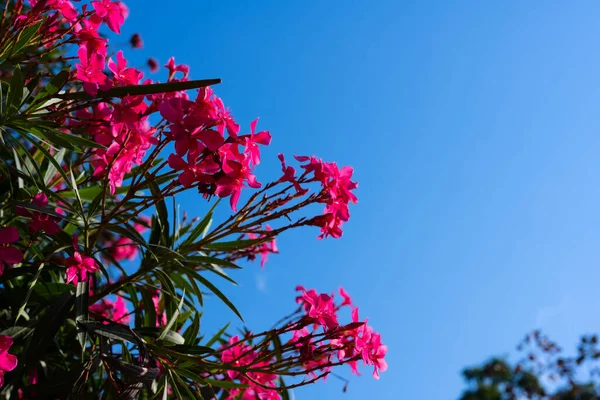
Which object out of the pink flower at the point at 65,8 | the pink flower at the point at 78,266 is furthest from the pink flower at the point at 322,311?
the pink flower at the point at 65,8

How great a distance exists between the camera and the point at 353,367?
1.51 metres

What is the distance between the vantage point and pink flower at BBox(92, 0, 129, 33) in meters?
1.45

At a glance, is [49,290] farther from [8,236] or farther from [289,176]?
[289,176]

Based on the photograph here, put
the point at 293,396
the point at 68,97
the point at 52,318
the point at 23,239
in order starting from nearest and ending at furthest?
A: the point at 68,97, the point at 52,318, the point at 23,239, the point at 293,396

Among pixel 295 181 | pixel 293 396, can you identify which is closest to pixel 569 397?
pixel 293 396

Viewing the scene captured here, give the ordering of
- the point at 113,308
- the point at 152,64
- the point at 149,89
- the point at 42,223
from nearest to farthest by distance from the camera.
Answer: the point at 149,89, the point at 42,223, the point at 113,308, the point at 152,64

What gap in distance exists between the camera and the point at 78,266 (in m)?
1.34

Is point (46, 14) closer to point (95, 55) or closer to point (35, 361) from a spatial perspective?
point (95, 55)

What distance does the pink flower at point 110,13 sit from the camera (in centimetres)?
145

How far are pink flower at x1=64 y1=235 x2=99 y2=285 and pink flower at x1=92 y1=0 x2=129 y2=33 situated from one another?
1.84 feet

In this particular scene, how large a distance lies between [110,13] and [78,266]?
634 millimetres

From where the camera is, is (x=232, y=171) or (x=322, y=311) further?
(x=322, y=311)

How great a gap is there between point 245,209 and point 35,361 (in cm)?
58

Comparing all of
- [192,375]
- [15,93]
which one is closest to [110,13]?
[15,93]
